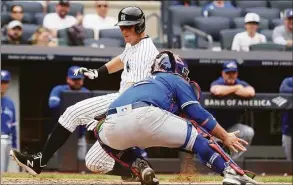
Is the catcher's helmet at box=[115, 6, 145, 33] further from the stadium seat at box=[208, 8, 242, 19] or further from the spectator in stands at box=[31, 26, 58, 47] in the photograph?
the stadium seat at box=[208, 8, 242, 19]

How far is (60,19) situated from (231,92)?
2.90 m

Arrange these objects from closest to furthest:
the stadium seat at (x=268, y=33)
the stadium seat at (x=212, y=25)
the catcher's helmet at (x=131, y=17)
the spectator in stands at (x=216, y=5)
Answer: the catcher's helmet at (x=131, y=17)
the stadium seat at (x=268, y=33)
the stadium seat at (x=212, y=25)
the spectator in stands at (x=216, y=5)

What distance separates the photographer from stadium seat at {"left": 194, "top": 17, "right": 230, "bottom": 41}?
1278 centimetres

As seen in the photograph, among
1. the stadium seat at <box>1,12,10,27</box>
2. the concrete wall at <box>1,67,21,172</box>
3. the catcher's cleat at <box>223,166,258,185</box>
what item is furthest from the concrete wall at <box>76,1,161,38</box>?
the catcher's cleat at <box>223,166,258,185</box>

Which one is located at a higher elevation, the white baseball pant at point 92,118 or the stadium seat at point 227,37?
the stadium seat at point 227,37

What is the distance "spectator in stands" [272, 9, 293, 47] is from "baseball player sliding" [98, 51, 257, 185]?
6.39 m

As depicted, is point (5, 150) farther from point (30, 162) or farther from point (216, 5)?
point (216, 5)

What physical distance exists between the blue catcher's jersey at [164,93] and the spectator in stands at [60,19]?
251 inches

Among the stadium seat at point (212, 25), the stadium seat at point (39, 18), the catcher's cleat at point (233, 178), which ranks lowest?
the catcher's cleat at point (233, 178)

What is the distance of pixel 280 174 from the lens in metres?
11.1

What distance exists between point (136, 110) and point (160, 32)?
745cm

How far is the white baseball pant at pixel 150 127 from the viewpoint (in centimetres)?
586

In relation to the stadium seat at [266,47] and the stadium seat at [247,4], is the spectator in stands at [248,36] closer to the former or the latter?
the stadium seat at [266,47]

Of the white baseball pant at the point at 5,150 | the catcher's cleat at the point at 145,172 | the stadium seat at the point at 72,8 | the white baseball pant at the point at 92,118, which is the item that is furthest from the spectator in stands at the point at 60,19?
the catcher's cleat at the point at 145,172
